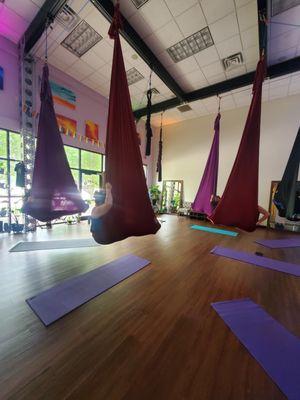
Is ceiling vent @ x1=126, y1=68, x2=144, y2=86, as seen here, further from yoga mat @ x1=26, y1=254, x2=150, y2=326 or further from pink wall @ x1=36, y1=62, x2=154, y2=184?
yoga mat @ x1=26, y1=254, x2=150, y2=326

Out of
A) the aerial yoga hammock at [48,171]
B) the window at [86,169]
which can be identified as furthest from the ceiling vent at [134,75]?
the aerial yoga hammock at [48,171]

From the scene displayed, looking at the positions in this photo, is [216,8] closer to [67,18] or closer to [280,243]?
[67,18]

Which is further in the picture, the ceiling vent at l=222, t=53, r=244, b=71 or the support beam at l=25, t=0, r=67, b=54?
the ceiling vent at l=222, t=53, r=244, b=71

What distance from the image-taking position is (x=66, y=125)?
17.0 feet

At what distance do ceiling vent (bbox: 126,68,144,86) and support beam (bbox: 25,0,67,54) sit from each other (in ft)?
6.68

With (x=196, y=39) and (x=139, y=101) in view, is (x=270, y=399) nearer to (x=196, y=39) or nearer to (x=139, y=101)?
(x=196, y=39)

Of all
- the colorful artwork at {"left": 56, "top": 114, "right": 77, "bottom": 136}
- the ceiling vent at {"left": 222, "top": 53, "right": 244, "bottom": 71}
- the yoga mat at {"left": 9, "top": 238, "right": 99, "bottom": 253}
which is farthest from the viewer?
the colorful artwork at {"left": 56, "top": 114, "right": 77, "bottom": 136}

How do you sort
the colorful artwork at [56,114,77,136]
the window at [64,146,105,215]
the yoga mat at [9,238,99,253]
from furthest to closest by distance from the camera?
1. the window at [64,146,105,215]
2. the colorful artwork at [56,114,77,136]
3. the yoga mat at [9,238,99,253]

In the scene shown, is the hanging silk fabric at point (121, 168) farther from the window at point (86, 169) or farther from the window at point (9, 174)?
the window at point (86, 169)

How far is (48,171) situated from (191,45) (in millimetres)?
4042

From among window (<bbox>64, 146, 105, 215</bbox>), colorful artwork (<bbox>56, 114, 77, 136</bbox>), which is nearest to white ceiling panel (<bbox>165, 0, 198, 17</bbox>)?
colorful artwork (<bbox>56, 114, 77, 136</bbox>)

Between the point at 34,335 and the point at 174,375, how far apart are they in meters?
1.23

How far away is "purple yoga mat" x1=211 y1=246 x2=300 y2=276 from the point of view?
3022 mm

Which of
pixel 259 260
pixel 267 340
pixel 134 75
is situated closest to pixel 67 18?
pixel 134 75
